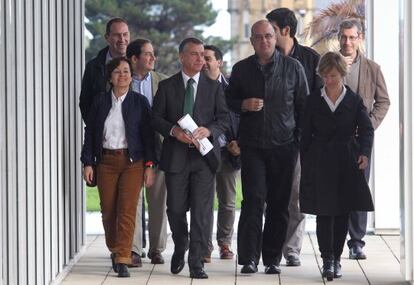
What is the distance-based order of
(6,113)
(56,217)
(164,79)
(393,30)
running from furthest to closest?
(393,30)
(164,79)
(56,217)
(6,113)

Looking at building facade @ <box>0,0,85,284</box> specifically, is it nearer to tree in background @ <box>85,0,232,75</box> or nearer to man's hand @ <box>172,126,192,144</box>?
man's hand @ <box>172,126,192,144</box>

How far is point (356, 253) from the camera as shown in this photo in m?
10.6

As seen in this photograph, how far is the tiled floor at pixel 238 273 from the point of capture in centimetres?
945

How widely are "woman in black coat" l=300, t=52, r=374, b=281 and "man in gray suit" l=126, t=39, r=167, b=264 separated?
4.43 feet

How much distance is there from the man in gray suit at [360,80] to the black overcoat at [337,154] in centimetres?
113

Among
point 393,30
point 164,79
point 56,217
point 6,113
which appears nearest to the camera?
point 6,113

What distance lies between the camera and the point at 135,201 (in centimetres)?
966

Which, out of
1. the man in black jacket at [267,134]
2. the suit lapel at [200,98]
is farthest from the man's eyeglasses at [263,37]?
the suit lapel at [200,98]

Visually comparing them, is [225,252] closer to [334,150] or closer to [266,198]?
[266,198]

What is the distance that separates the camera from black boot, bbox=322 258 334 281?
943 cm

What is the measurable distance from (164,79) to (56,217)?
1.35 m

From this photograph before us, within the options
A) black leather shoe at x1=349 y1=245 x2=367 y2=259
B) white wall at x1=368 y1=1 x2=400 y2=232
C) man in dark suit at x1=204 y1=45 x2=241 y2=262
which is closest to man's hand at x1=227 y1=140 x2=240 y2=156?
man in dark suit at x1=204 y1=45 x2=241 y2=262

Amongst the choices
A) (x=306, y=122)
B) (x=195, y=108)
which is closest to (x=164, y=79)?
(x=195, y=108)

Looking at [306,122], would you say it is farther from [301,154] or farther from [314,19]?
[314,19]
